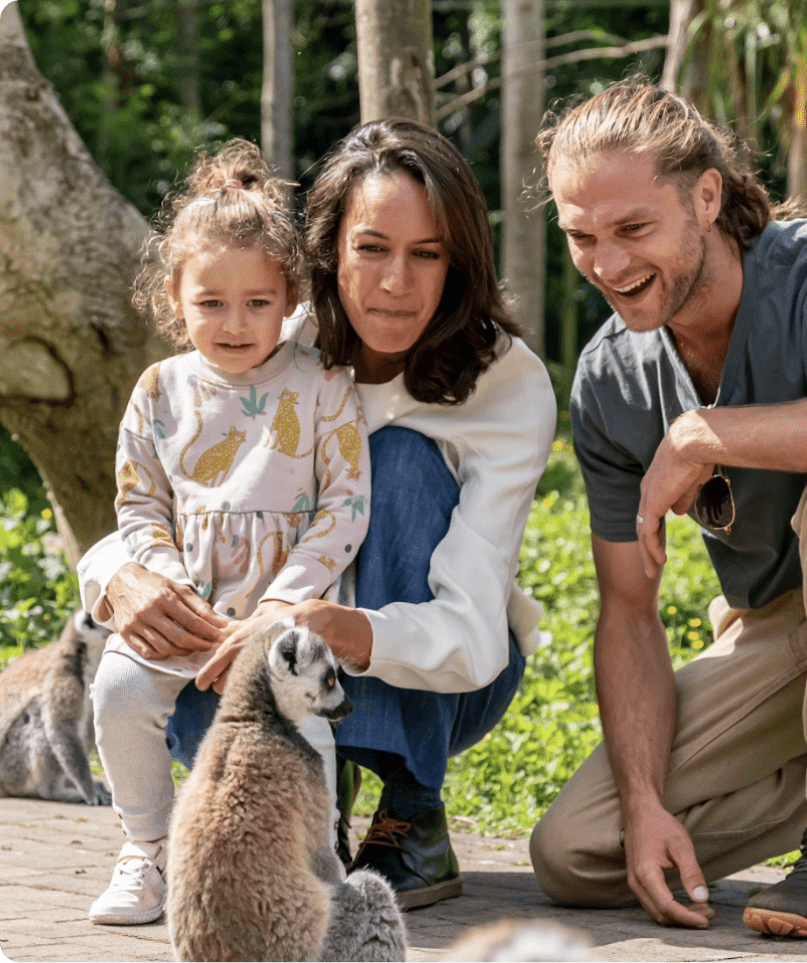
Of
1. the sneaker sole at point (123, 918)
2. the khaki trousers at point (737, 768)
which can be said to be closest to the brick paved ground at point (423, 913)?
the sneaker sole at point (123, 918)

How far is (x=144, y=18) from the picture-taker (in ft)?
72.4

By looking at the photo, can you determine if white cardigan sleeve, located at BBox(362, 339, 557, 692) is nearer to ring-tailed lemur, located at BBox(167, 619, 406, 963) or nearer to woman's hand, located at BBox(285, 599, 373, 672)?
woman's hand, located at BBox(285, 599, 373, 672)

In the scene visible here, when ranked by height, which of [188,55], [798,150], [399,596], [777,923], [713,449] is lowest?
[777,923]

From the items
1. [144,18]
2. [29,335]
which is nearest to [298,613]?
[29,335]

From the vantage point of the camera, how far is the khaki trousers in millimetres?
3518

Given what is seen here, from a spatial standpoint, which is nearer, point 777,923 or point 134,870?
point 777,923

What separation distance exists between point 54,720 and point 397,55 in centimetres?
278

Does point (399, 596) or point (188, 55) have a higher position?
point (188, 55)

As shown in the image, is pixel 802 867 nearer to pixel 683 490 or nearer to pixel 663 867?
pixel 663 867

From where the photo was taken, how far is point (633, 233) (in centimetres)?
314

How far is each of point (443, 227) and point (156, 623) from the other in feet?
3.99

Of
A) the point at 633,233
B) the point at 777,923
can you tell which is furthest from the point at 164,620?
the point at 777,923

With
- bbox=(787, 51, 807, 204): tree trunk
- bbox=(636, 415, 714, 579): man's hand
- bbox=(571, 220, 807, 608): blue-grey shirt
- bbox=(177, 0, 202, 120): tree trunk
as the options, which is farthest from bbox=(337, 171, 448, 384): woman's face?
bbox=(177, 0, 202, 120): tree trunk

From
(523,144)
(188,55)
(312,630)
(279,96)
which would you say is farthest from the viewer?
(188,55)
